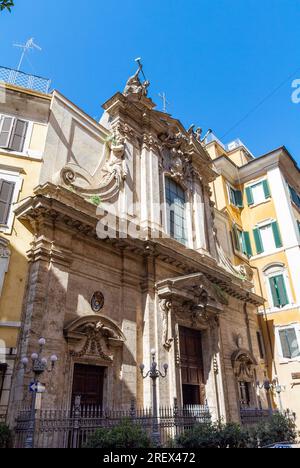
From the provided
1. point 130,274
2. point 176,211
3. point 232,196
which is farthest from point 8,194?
point 232,196

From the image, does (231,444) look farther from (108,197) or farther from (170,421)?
(108,197)

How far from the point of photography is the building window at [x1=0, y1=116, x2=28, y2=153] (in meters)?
12.3

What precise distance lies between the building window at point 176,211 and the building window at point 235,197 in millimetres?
6572

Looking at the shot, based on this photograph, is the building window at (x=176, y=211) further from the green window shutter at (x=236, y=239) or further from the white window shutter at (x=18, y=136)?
the white window shutter at (x=18, y=136)

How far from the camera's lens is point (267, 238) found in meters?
22.0

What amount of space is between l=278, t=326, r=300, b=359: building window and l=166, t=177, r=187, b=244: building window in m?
7.58

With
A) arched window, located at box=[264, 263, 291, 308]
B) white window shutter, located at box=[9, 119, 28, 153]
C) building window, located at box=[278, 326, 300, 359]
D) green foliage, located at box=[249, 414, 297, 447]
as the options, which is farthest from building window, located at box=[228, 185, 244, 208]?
white window shutter, located at box=[9, 119, 28, 153]

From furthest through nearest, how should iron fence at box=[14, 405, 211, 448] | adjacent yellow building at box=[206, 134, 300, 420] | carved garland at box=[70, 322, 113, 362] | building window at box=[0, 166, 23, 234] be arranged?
adjacent yellow building at box=[206, 134, 300, 420] < building window at box=[0, 166, 23, 234] < carved garland at box=[70, 322, 113, 362] < iron fence at box=[14, 405, 211, 448]

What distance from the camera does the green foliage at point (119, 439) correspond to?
761 centimetres

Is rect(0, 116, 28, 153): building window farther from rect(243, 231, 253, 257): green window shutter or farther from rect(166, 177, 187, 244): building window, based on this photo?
rect(243, 231, 253, 257): green window shutter

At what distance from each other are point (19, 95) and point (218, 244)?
1224 cm

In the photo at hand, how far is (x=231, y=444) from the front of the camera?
32.3 ft
